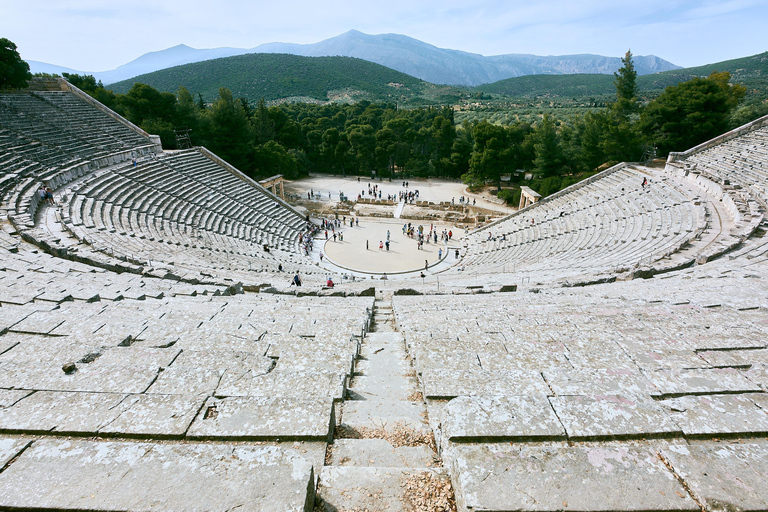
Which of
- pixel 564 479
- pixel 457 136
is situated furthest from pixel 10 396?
→ pixel 457 136

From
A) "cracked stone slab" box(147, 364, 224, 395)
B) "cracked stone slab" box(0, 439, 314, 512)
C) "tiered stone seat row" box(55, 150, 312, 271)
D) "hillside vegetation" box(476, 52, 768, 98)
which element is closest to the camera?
"cracked stone slab" box(0, 439, 314, 512)

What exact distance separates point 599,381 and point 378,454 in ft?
7.55

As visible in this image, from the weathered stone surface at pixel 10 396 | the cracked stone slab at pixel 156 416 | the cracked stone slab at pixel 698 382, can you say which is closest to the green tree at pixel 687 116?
the cracked stone slab at pixel 698 382

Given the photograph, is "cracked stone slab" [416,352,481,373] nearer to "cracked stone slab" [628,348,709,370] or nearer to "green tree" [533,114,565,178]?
"cracked stone slab" [628,348,709,370]

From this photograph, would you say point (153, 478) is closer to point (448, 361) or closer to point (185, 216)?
point (448, 361)

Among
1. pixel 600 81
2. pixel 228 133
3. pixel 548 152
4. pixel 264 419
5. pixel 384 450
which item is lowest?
pixel 384 450

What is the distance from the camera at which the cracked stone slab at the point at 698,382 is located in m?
3.48

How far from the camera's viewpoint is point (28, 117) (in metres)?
23.2

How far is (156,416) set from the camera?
2.95m

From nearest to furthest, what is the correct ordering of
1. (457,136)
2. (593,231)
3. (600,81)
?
(593,231) < (457,136) < (600,81)

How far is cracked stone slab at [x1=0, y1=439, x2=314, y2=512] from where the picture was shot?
→ 210 cm

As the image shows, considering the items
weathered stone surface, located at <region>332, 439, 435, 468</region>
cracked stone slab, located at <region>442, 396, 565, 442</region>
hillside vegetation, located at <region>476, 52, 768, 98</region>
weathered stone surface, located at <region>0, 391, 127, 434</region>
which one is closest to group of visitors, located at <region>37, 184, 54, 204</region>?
weathered stone surface, located at <region>0, 391, 127, 434</region>

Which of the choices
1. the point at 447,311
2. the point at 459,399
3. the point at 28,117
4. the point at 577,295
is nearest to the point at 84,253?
the point at 447,311

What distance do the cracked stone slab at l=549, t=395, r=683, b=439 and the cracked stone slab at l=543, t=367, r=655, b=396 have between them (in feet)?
1.58
